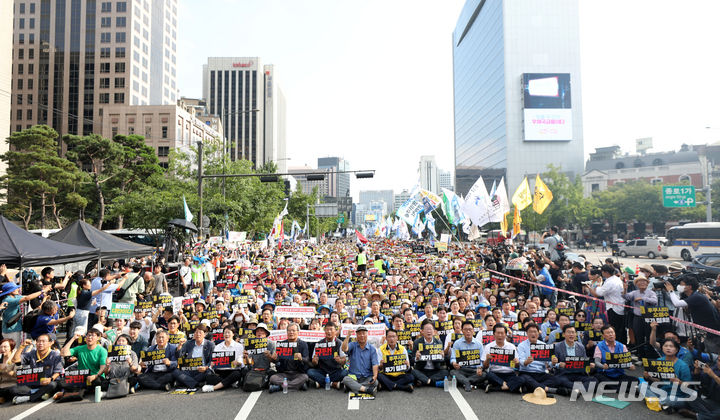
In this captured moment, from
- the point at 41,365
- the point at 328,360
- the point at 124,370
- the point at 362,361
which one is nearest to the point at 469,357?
the point at 362,361

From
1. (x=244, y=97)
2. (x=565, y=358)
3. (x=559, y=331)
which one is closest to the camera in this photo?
(x=565, y=358)

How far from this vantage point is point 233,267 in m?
21.6

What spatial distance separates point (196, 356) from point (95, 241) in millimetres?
8128

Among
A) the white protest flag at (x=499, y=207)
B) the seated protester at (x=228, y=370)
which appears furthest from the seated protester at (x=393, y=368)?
the white protest flag at (x=499, y=207)

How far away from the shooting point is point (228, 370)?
8.61 metres

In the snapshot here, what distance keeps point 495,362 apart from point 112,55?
96608mm

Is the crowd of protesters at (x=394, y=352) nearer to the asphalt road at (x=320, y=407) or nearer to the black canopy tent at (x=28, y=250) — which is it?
the asphalt road at (x=320, y=407)

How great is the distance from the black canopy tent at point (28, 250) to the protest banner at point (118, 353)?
4.35m

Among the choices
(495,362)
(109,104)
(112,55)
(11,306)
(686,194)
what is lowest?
(495,362)

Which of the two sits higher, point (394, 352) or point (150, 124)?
point (150, 124)

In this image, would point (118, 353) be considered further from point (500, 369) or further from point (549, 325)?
point (549, 325)

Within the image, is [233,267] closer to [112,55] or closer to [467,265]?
[467,265]

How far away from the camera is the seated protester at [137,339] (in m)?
9.27

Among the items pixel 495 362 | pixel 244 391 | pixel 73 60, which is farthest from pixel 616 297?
A: pixel 73 60
